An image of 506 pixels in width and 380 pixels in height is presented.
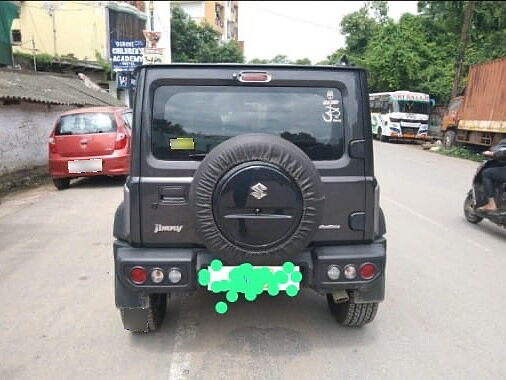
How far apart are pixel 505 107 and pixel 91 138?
42.8 ft

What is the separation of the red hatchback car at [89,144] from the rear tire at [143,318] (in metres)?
→ 5.96

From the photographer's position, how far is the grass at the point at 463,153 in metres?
17.5

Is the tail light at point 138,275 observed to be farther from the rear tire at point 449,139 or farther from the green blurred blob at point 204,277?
the rear tire at point 449,139

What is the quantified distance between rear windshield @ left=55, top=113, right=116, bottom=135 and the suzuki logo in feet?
22.9

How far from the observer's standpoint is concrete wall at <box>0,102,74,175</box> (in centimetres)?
1046

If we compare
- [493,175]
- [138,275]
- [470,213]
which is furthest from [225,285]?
[470,213]

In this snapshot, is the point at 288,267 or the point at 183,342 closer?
the point at 288,267

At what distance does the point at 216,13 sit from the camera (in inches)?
2235

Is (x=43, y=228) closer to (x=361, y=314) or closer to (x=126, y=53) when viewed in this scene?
(x=361, y=314)

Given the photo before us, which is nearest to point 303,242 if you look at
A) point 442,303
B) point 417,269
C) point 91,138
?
point 442,303

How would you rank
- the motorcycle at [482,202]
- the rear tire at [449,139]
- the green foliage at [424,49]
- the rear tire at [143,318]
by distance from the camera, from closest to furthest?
the rear tire at [143,318] < the motorcycle at [482,202] < the rear tire at [449,139] < the green foliage at [424,49]

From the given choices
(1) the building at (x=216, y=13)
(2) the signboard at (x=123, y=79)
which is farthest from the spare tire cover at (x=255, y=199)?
(1) the building at (x=216, y=13)

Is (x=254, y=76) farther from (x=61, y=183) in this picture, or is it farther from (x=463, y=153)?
(x=463, y=153)

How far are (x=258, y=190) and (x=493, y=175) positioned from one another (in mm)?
4793
